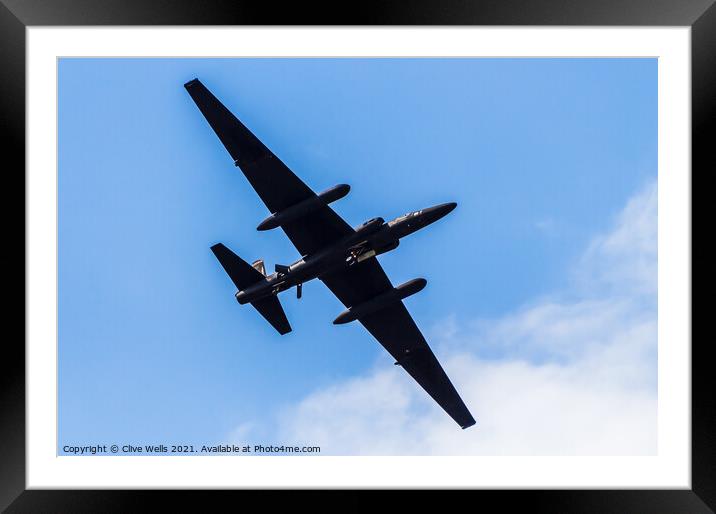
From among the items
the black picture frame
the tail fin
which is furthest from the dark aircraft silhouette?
the black picture frame

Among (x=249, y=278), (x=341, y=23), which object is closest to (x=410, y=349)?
(x=249, y=278)

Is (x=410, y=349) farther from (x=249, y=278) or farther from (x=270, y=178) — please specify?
(x=270, y=178)

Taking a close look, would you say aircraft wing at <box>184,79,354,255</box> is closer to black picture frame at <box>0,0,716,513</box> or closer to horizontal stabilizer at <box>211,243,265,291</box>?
horizontal stabilizer at <box>211,243,265,291</box>

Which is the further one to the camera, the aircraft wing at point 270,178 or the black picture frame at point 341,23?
the aircraft wing at point 270,178

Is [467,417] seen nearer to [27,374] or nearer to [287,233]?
[287,233]

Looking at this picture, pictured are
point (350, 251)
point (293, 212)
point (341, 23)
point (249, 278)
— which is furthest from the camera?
point (249, 278)

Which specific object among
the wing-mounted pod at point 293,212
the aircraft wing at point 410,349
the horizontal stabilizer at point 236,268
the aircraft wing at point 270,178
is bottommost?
the aircraft wing at point 410,349

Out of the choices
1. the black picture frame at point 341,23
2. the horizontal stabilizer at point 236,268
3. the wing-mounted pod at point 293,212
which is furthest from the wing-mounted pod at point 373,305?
the black picture frame at point 341,23

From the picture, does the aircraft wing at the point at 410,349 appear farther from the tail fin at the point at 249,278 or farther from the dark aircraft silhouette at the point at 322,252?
the tail fin at the point at 249,278
